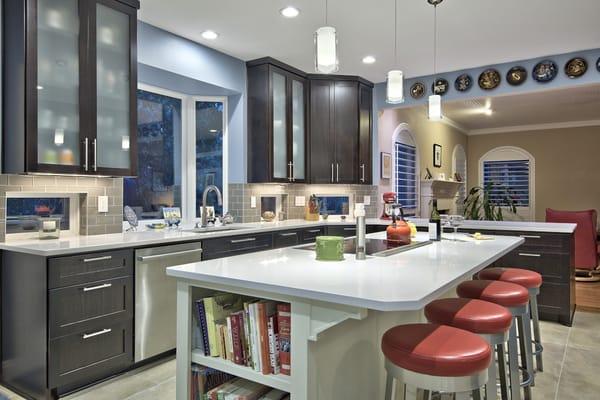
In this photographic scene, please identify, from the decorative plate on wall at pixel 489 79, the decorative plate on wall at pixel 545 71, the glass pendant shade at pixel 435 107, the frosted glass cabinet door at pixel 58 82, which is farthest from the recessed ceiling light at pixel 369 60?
the frosted glass cabinet door at pixel 58 82

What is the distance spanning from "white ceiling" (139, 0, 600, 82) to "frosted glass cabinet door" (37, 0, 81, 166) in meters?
0.65

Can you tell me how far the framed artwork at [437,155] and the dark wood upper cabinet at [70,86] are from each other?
19.0 ft

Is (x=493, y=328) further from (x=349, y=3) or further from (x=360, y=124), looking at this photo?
(x=360, y=124)

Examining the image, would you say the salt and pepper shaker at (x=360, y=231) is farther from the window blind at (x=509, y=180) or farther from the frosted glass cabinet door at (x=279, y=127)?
the window blind at (x=509, y=180)

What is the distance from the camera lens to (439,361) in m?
1.36

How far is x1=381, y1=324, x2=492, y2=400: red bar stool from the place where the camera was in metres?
1.36

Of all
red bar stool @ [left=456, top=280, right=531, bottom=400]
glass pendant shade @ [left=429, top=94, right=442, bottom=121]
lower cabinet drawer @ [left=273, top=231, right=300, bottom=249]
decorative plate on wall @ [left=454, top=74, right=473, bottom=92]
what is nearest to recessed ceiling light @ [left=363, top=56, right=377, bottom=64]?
decorative plate on wall @ [left=454, top=74, right=473, bottom=92]

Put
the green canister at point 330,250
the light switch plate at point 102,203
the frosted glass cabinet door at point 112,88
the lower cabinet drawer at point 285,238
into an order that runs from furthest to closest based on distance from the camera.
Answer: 1. the lower cabinet drawer at point 285,238
2. the light switch plate at point 102,203
3. the frosted glass cabinet door at point 112,88
4. the green canister at point 330,250

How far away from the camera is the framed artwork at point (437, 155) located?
7703mm

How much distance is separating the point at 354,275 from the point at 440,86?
4.11 meters

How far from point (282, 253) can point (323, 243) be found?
34cm

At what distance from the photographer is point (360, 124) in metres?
5.33

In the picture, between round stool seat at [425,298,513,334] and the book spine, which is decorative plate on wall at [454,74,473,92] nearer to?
round stool seat at [425,298,513,334]

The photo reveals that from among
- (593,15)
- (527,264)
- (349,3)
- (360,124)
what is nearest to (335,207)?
(360,124)
